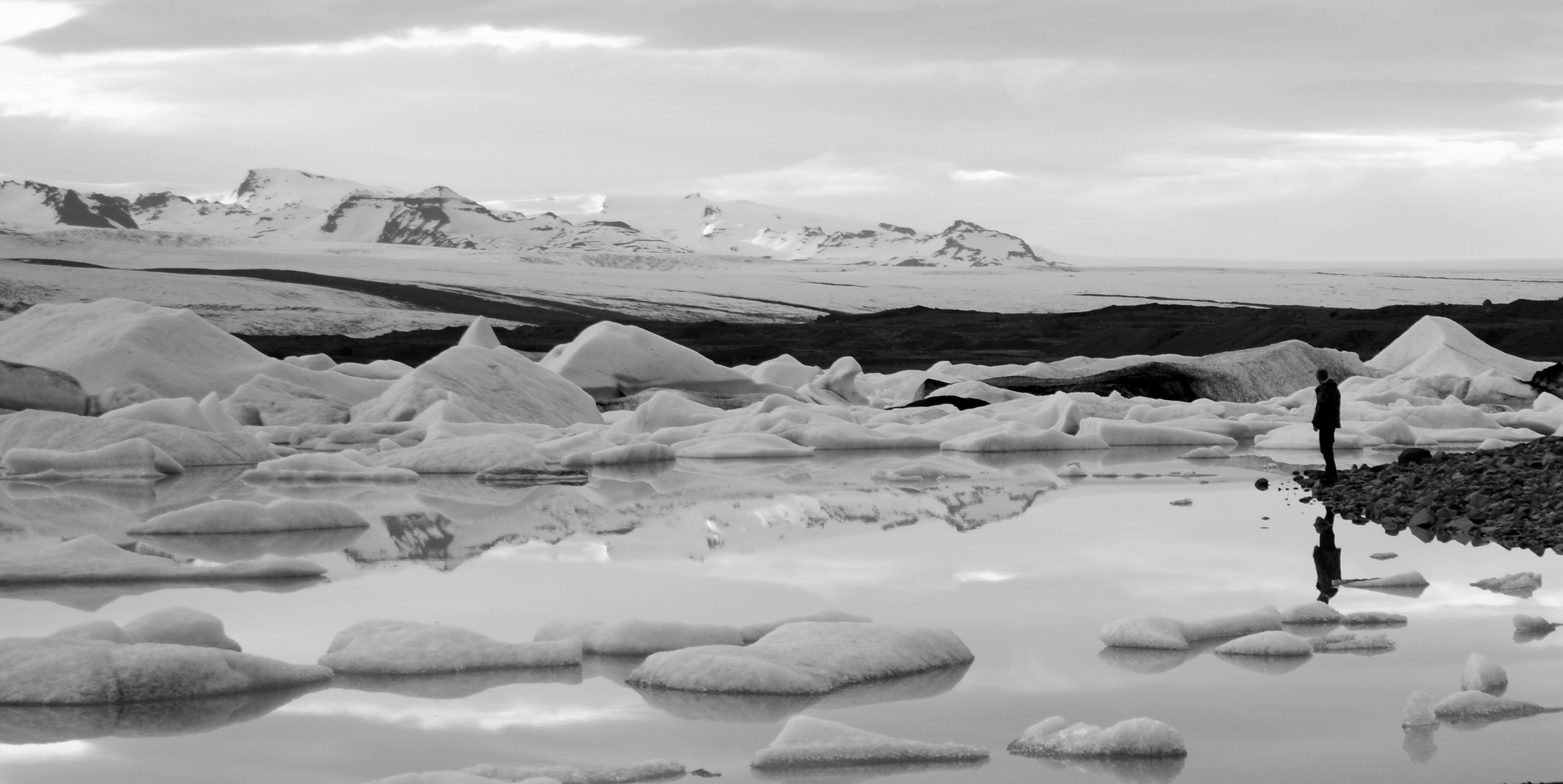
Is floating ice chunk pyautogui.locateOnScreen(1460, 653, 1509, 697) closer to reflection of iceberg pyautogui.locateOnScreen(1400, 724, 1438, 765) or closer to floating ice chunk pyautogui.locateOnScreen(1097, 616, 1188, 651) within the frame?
reflection of iceberg pyautogui.locateOnScreen(1400, 724, 1438, 765)

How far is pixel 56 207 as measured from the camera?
154m

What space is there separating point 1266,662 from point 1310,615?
63 centimetres

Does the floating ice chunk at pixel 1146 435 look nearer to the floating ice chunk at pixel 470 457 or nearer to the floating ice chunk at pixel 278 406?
the floating ice chunk at pixel 470 457

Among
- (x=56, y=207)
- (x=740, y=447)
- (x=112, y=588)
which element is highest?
(x=56, y=207)

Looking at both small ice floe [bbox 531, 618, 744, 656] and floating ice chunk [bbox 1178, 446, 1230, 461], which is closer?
small ice floe [bbox 531, 618, 744, 656]

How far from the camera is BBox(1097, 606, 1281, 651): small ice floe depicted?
4.29 m

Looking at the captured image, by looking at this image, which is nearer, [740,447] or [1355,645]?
[1355,645]

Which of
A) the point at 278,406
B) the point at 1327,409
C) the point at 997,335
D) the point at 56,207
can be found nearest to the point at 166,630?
the point at 1327,409

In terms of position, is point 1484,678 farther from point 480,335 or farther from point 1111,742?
point 480,335

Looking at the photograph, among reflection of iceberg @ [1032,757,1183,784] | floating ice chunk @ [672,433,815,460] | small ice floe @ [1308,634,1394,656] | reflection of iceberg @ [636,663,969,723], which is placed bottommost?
floating ice chunk @ [672,433,815,460]

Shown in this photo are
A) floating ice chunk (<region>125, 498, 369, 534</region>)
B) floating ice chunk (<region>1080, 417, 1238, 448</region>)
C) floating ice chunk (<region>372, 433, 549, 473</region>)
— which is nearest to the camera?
floating ice chunk (<region>125, 498, 369, 534</region>)

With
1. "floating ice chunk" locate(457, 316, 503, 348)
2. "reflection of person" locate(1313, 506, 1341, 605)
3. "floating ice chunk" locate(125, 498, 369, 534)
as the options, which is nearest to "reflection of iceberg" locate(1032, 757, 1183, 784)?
"reflection of person" locate(1313, 506, 1341, 605)

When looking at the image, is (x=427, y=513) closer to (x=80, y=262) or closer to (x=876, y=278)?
(x=80, y=262)

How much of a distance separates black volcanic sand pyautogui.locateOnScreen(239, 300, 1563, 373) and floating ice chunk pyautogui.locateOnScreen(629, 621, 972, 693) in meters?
21.5
